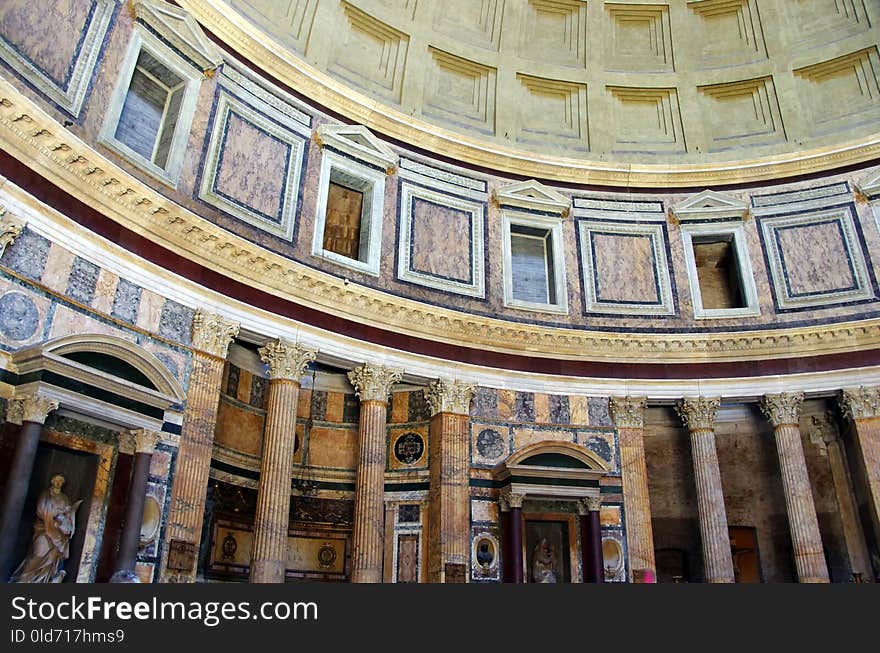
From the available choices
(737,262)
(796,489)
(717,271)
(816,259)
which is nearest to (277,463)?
(796,489)

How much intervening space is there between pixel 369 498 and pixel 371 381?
261 centimetres

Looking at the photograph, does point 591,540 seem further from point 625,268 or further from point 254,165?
point 254,165

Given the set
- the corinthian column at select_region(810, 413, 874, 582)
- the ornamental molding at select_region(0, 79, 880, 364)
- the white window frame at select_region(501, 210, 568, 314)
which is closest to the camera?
the ornamental molding at select_region(0, 79, 880, 364)

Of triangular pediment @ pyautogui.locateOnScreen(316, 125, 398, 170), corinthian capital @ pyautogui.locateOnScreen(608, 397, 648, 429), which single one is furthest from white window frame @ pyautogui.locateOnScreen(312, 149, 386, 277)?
corinthian capital @ pyautogui.locateOnScreen(608, 397, 648, 429)

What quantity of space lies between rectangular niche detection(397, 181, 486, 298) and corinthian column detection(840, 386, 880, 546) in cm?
962

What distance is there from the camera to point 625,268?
68.6 feet

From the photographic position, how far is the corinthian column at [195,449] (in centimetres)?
1298

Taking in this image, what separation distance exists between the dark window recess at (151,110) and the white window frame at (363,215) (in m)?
3.69

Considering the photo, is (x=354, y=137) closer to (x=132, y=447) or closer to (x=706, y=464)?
(x=132, y=447)

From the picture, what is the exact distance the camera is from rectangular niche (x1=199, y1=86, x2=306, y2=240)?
1590 centimetres

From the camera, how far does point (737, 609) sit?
4688 millimetres

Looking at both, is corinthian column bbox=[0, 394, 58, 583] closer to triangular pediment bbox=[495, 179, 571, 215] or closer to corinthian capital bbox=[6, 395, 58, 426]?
corinthian capital bbox=[6, 395, 58, 426]

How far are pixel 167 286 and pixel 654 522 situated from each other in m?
14.6

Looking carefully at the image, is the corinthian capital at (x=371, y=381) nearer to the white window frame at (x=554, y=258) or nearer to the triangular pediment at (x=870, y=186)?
the white window frame at (x=554, y=258)
